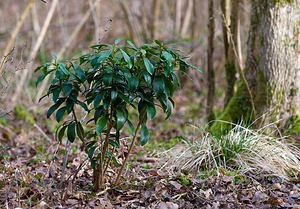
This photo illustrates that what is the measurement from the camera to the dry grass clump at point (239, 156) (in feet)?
11.9

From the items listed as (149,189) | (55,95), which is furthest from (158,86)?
(149,189)

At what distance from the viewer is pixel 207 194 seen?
Result: 3105 mm

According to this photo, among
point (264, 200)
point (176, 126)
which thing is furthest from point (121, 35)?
point (264, 200)

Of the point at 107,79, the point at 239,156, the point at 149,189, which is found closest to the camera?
the point at 107,79

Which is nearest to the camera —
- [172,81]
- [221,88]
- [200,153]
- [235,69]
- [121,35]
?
[172,81]

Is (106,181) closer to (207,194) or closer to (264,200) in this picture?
(207,194)

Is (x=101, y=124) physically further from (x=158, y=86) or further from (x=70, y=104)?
(x=158, y=86)

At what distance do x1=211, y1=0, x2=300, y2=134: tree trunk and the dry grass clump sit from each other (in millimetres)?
528

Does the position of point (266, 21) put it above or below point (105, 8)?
below

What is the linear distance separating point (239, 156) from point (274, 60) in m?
1.50

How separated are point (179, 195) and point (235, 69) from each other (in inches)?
109

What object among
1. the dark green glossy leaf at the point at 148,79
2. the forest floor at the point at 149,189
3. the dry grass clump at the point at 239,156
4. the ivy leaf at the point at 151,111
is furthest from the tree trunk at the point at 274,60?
the dark green glossy leaf at the point at 148,79

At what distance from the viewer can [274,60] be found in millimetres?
4324

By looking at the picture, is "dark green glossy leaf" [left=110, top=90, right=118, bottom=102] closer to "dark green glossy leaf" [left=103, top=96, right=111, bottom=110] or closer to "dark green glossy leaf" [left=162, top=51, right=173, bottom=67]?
"dark green glossy leaf" [left=103, top=96, right=111, bottom=110]
